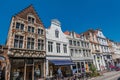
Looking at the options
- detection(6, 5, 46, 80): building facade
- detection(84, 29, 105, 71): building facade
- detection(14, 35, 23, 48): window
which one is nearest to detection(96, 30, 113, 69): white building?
detection(84, 29, 105, 71): building facade

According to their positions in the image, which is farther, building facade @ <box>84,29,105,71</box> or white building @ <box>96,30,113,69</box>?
white building @ <box>96,30,113,69</box>

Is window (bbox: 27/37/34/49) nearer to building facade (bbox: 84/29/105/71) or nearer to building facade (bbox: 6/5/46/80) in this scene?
building facade (bbox: 6/5/46/80)

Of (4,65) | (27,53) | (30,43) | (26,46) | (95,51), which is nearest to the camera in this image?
(4,65)

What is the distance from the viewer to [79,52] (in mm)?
26469

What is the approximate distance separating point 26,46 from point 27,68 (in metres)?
3.47

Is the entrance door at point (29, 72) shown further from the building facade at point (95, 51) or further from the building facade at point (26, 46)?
the building facade at point (95, 51)

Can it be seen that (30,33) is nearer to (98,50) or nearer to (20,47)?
(20,47)

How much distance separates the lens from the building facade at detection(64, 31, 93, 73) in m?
24.5

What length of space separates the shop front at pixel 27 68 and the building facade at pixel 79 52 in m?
8.78

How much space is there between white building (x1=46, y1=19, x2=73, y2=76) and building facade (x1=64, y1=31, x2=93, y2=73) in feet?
6.46

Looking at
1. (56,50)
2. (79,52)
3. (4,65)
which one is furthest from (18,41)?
(79,52)

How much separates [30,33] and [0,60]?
622 cm

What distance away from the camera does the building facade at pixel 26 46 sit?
1501cm

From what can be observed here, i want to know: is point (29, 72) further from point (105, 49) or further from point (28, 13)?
point (105, 49)
